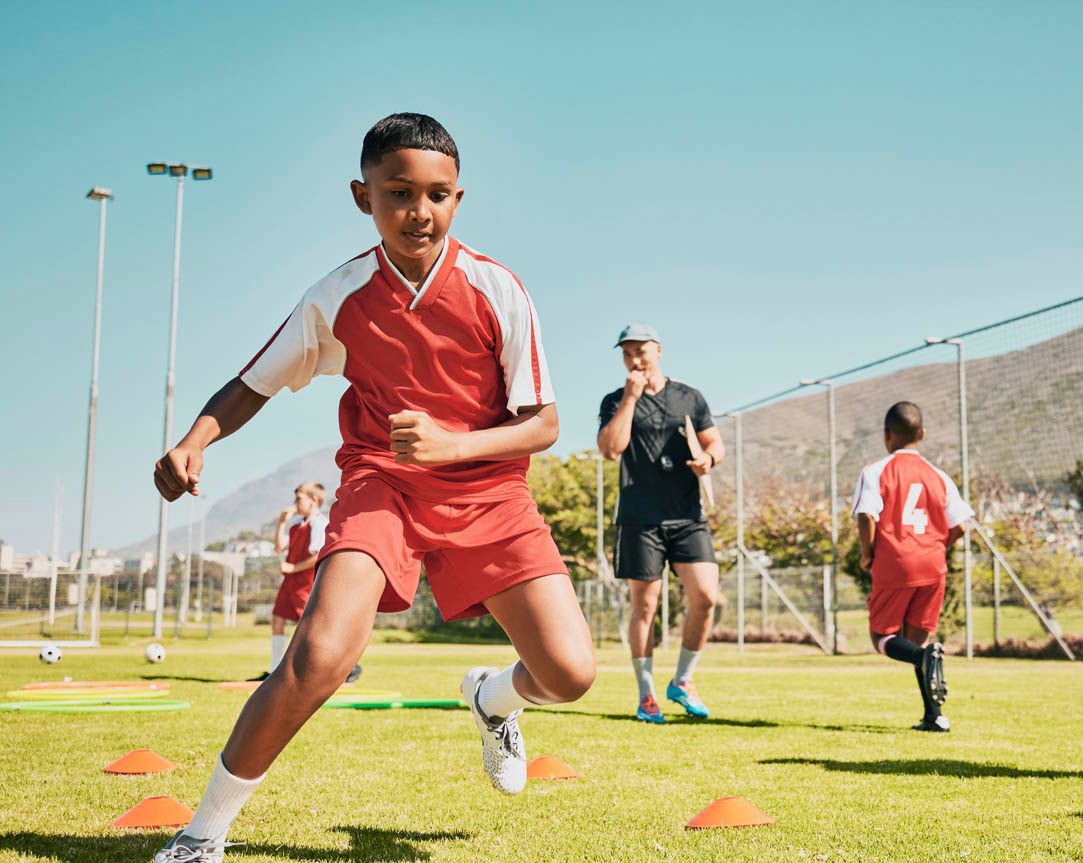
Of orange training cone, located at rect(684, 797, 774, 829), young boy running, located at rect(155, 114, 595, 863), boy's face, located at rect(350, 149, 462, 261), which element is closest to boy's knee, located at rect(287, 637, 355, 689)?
Answer: young boy running, located at rect(155, 114, 595, 863)

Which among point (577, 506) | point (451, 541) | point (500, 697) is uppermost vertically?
point (577, 506)

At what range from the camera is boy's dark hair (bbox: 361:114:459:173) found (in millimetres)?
3266

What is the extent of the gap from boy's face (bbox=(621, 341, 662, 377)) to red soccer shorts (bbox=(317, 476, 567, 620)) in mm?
4350

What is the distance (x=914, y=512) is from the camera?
762 centimetres

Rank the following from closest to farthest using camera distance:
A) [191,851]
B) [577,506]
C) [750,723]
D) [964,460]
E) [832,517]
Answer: [191,851] → [750,723] → [964,460] → [832,517] → [577,506]

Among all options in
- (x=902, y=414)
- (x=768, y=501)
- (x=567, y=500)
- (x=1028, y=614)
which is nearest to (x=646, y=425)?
(x=902, y=414)

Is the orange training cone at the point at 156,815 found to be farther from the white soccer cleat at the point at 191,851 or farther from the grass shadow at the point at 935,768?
the grass shadow at the point at 935,768

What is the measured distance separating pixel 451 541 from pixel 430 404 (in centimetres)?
42

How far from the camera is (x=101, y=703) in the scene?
779 cm

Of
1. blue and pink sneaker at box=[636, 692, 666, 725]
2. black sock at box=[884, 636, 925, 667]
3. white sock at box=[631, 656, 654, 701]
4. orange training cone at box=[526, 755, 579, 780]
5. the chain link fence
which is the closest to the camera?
orange training cone at box=[526, 755, 579, 780]

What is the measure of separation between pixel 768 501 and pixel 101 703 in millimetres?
18706

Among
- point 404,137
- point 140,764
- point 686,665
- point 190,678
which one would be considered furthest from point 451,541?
point 190,678

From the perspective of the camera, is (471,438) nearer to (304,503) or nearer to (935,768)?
(935,768)

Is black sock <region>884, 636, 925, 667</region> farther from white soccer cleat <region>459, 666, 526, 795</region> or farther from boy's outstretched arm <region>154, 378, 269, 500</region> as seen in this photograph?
boy's outstretched arm <region>154, 378, 269, 500</region>
